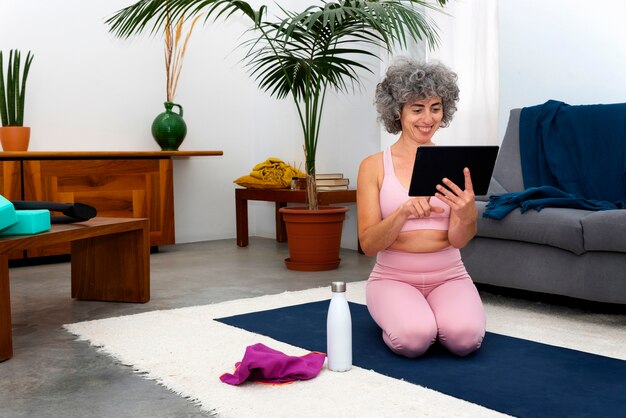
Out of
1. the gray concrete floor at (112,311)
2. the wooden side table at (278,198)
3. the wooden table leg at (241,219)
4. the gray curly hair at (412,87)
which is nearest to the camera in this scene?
the gray concrete floor at (112,311)

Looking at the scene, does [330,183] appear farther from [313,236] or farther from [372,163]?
[372,163]

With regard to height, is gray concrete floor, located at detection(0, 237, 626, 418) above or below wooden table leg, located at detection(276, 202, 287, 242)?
below

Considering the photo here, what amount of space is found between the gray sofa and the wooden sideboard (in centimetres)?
241

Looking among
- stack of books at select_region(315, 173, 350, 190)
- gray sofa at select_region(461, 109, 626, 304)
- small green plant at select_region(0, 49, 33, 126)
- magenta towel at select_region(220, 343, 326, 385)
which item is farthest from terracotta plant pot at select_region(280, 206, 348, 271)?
magenta towel at select_region(220, 343, 326, 385)

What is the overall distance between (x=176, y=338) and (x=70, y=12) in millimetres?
3242

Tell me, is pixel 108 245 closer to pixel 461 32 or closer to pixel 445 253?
pixel 445 253

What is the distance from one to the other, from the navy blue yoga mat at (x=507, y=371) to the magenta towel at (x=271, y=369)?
20 cm

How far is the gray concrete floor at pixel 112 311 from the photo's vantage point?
1.93m

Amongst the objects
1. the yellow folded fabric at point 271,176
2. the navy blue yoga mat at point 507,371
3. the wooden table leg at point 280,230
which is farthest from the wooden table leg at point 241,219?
the navy blue yoga mat at point 507,371

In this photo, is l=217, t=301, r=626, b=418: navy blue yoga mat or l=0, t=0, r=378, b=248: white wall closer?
l=217, t=301, r=626, b=418: navy blue yoga mat

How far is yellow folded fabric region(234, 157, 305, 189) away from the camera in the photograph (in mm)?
5016

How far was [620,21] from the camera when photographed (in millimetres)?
3928

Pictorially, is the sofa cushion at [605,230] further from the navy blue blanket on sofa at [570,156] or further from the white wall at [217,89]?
the white wall at [217,89]

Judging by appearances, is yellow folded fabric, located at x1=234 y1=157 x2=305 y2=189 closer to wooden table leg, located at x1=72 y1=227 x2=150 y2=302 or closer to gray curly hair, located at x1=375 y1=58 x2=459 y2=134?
wooden table leg, located at x1=72 y1=227 x2=150 y2=302
